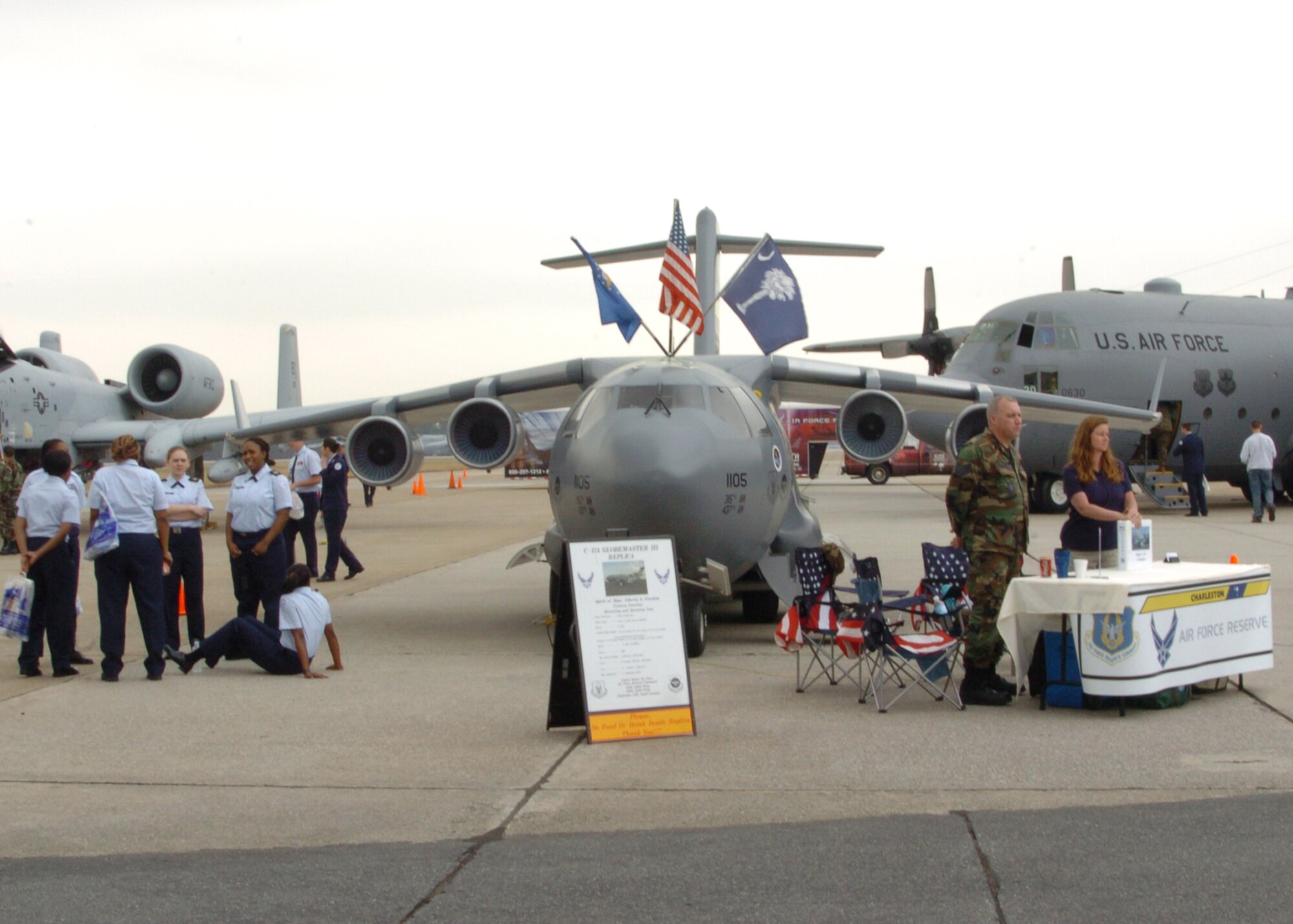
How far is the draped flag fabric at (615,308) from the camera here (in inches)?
479

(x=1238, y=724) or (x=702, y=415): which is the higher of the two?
(x=702, y=415)

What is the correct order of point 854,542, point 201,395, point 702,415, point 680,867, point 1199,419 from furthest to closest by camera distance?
point 201,395
point 1199,419
point 854,542
point 702,415
point 680,867

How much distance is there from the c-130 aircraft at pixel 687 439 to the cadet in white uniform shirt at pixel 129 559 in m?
2.71

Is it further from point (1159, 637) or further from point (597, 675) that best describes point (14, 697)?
point (1159, 637)

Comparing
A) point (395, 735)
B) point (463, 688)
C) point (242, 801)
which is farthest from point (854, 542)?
point (242, 801)

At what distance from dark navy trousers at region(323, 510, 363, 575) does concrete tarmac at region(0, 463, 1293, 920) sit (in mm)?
5292

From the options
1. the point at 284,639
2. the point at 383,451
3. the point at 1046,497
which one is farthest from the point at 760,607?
the point at 1046,497

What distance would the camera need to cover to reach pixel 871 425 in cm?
1237

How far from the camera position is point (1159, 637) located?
7.01m

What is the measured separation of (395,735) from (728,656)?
337 cm

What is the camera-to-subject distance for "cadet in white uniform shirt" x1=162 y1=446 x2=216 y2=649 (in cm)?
947

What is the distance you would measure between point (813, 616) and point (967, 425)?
562 cm

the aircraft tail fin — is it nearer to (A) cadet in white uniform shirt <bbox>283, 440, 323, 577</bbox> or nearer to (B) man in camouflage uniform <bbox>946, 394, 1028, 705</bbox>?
(A) cadet in white uniform shirt <bbox>283, 440, 323, 577</bbox>

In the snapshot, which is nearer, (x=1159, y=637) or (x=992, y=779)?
(x=992, y=779)
